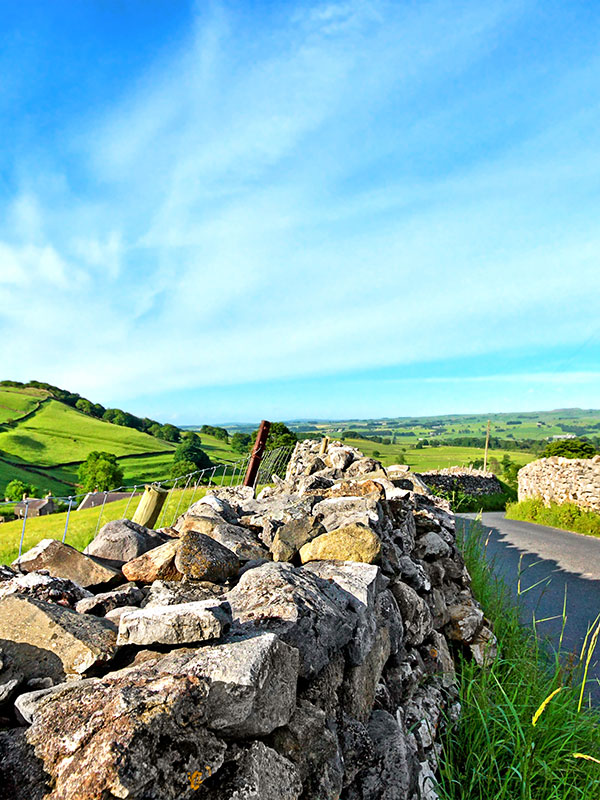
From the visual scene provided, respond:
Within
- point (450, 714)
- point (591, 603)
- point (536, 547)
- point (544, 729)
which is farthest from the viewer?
point (536, 547)

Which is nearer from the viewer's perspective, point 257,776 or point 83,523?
point 257,776

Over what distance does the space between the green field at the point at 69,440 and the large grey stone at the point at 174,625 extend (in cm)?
4296

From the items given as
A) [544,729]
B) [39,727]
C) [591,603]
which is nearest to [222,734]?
[39,727]

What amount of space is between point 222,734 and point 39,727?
0.63 metres

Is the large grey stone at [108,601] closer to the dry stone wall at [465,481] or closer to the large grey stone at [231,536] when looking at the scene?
the large grey stone at [231,536]

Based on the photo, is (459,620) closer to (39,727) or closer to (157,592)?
(157,592)

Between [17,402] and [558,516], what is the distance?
185 feet

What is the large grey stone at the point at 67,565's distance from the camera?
128 inches

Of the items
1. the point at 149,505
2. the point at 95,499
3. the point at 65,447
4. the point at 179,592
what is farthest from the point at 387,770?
the point at 65,447

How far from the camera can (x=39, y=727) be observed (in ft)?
5.53

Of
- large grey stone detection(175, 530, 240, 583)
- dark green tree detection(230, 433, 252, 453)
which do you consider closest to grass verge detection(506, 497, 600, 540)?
dark green tree detection(230, 433, 252, 453)

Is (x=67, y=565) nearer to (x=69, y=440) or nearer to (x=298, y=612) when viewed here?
(x=298, y=612)

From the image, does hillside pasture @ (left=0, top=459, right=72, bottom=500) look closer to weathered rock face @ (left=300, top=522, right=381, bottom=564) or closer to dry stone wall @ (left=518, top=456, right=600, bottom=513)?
dry stone wall @ (left=518, top=456, right=600, bottom=513)

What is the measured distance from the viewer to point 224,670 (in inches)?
71.4
